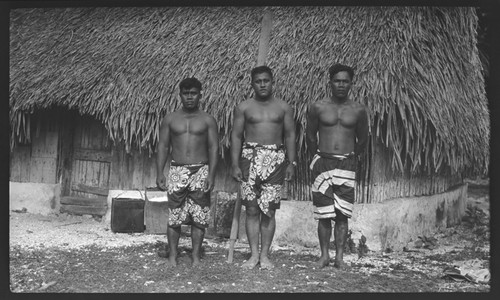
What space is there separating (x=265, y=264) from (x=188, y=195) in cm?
93

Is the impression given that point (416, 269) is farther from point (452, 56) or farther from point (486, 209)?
point (486, 209)

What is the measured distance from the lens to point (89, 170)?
6.96m

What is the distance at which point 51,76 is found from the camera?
21.4 feet

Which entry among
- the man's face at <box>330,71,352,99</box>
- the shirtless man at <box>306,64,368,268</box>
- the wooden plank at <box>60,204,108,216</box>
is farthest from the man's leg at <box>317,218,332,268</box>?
the wooden plank at <box>60,204,108,216</box>

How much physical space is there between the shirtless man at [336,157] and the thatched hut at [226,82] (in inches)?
26.7

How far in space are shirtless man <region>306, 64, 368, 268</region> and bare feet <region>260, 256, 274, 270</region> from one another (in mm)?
464

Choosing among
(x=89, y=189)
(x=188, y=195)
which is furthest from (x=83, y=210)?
(x=188, y=195)

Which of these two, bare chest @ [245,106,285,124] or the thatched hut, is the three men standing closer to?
bare chest @ [245,106,285,124]

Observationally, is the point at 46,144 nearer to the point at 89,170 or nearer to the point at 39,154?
the point at 39,154

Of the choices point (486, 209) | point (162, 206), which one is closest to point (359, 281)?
point (162, 206)

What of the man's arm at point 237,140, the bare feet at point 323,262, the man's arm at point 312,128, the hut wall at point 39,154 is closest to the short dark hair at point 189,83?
the man's arm at point 237,140

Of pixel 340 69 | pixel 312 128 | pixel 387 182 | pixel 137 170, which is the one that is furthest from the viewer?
pixel 137 170

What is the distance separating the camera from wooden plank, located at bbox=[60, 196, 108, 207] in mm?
6832

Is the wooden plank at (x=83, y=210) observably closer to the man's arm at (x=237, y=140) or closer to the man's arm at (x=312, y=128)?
the man's arm at (x=237, y=140)
